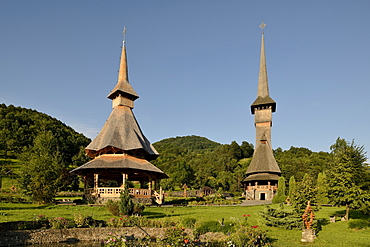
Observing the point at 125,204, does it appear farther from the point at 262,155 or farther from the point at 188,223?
the point at 262,155

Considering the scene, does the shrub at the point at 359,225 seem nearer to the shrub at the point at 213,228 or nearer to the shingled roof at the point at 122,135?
the shrub at the point at 213,228

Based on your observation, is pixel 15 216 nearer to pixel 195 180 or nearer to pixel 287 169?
pixel 287 169

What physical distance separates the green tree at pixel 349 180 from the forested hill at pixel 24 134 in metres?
56.7

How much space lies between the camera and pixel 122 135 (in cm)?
2816

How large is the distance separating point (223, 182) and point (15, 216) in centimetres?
5001

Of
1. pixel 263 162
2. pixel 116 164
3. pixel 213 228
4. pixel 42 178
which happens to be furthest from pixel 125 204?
pixel 263 162

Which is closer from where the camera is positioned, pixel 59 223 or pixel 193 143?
pixel 59 223

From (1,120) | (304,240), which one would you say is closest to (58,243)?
(304,240)

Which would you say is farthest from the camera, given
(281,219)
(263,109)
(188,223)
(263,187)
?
(263,109)

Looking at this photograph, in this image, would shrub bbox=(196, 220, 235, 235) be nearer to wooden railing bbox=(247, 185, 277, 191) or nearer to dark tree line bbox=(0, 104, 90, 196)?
wooden railing bbox=(247, 185, 277, 191)

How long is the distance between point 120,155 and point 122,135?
2.11 m

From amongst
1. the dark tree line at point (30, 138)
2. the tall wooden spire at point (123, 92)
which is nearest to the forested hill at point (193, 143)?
the dark tree line at point (30, 138)

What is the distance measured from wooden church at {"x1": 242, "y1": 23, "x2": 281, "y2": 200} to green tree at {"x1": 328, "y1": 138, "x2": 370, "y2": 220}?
22.1m

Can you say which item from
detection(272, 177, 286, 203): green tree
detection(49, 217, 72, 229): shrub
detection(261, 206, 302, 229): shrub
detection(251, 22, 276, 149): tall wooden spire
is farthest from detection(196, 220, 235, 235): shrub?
detection(251, 22, 276, 149): tall wooden spire
